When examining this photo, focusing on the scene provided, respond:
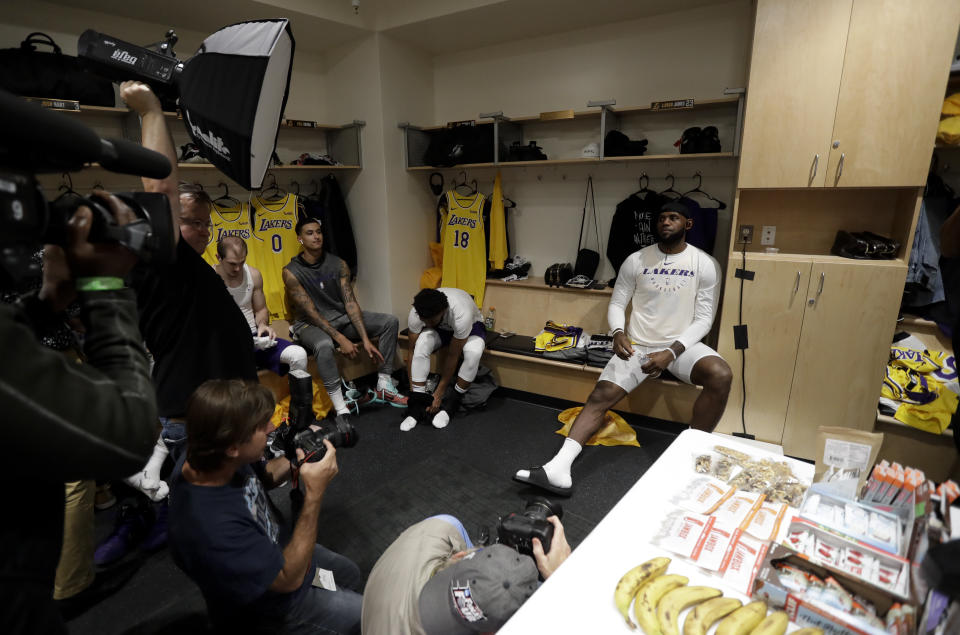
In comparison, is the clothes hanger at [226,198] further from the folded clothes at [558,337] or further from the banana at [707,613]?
the banana at [707,613]

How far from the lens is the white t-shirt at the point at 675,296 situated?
2.77 meters

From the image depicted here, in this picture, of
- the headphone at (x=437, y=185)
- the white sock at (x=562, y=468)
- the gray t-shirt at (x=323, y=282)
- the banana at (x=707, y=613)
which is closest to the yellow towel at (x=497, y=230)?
the headphone at (x=437, y=185)

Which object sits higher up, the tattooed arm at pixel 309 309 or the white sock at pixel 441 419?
the tattooed arm at pixel 309 309

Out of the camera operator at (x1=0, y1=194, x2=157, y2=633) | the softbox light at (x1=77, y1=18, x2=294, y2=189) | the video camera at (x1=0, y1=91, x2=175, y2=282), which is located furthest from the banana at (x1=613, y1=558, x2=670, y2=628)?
the softbox light at (x1=77, y1=18, x2=294, y2=189)

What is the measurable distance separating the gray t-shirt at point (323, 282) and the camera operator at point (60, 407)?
9.19ft

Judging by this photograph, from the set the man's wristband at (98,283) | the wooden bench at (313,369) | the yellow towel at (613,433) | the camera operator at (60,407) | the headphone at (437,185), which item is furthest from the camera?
the headphone at (437,185)

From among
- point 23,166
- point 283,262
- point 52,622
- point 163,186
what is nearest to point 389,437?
point 283,262

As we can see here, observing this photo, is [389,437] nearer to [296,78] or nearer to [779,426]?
[779,426]

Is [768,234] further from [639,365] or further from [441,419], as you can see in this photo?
[441,419]

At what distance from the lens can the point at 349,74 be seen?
380 cm

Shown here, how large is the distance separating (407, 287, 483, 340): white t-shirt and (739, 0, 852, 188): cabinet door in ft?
6.08

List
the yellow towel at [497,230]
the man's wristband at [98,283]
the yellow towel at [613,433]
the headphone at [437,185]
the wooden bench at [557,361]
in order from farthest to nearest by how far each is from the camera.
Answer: the headphone at [437,185]
the yellow towel at [497,230]
the wooden bench at [557,361]
the yellow towel at [613,433]
the man's wristband at [98,283]

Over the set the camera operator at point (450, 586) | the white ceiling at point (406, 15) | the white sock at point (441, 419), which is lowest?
the white sock at point (441, 419)

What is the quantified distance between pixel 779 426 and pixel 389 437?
2280 millimetres
